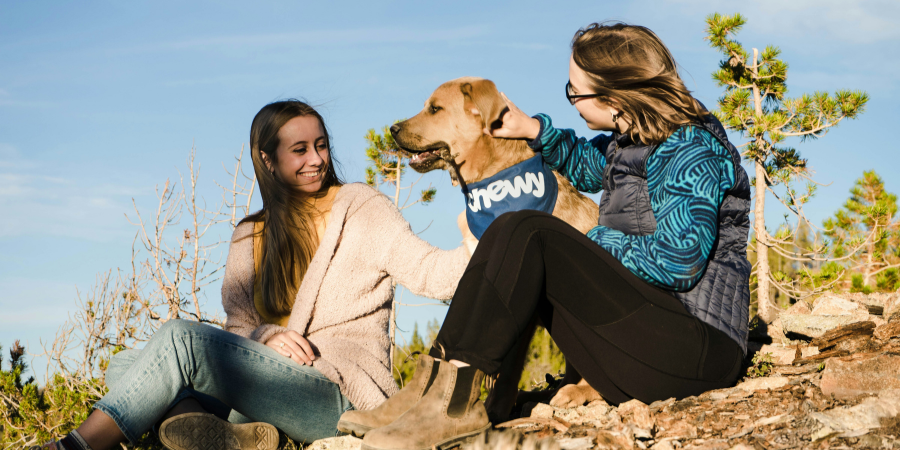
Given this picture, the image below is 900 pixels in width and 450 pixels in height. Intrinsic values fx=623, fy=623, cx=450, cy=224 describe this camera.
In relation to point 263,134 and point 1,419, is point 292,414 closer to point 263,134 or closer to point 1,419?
point 263,134

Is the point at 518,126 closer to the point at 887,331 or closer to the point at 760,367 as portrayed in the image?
the point at 760,367

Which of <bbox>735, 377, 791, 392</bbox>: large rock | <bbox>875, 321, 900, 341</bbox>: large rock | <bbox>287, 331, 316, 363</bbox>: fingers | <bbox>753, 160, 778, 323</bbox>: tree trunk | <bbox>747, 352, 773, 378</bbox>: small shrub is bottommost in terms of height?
<bbox>287, 331, 316, 363</bbox>: fingers

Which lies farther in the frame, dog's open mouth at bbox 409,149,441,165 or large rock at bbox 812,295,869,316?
large rock at bbox 812,295,869,316

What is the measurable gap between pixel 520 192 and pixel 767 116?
7.05 metres

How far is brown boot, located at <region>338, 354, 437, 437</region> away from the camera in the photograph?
2049mm

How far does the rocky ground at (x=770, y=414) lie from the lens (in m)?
1.98

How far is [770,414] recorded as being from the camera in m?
2.22

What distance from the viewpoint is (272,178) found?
10.2 feet

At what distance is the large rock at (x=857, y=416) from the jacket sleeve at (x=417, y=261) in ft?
4.64

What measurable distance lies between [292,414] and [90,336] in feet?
16.0

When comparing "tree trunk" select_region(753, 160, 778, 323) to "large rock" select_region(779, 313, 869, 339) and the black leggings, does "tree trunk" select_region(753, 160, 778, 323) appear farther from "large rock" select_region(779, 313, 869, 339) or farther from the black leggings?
the black leggings

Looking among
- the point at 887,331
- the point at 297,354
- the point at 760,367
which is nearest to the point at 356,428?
the point at 297,354

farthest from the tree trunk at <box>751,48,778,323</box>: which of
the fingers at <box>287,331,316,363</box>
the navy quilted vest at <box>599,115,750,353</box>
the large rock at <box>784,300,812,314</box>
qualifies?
the fingers at <box>287,331,316,363</box>

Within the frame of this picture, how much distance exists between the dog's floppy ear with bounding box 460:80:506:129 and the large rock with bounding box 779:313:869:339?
1.93 metres
